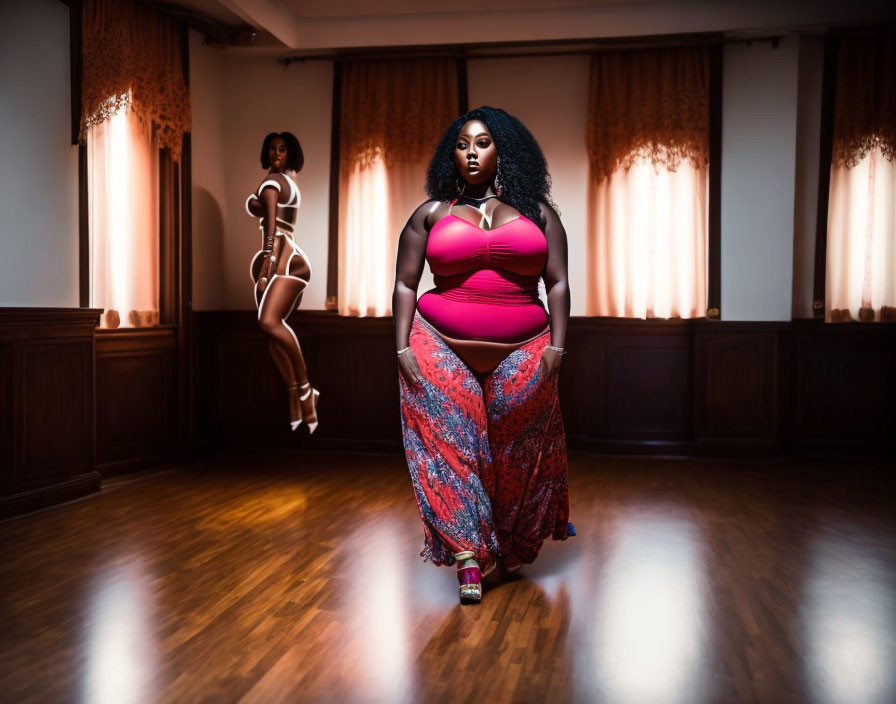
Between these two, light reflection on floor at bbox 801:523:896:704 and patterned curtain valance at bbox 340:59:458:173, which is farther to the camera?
patterned curtain valance at bbox 340:59:458:173

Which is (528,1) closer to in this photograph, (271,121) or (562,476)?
(271,121)

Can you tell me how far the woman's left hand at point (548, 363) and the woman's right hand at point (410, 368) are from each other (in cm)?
43

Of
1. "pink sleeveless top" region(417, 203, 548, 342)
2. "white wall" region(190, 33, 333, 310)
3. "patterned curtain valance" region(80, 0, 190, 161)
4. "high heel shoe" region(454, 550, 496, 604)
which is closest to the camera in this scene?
"high heel shoe" region(454, 550, 496, 604)

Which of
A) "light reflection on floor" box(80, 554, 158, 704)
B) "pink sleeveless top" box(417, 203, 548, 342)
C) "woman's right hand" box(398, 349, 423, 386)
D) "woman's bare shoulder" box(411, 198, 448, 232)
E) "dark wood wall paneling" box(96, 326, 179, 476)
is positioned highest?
"woman's bare shoulder" box(411, 198, 448, 232)

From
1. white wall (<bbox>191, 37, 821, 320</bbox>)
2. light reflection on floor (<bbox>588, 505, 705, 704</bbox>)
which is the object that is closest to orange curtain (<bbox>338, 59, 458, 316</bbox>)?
white wall (<bbox>191, 37, 821, 320</bbox>)

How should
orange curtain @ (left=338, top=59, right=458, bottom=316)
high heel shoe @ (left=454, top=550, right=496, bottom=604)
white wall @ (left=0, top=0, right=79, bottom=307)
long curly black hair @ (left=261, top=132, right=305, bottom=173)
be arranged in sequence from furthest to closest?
orange curtain @ (left=338, top=59, right=458, bottom=316) → long curly black hair @ (left=261, top=132, right=305, bottom=173) → white wall @ (left=0, top=0, right=79, bottom=307) → high heel shoe @ (left=454, top=550, right=496, bottom=604)

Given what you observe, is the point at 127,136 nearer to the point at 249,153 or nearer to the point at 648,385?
the point at 249,153

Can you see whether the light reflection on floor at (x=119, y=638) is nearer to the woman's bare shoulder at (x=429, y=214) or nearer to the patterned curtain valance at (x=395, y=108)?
the woman's bare shoulder at (x=429, y=214)

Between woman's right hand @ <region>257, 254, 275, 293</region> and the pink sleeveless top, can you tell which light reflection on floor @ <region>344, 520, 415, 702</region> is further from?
woman's right hand @ <region>257, 254, 275, 293</region>

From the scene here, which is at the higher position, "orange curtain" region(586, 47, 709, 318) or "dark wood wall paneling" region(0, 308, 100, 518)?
"orange curtain" region(586, 47, 709, 318)

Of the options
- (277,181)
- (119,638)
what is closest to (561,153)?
(277,181)

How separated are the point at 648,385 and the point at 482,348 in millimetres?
3305

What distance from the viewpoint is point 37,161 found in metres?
4.35

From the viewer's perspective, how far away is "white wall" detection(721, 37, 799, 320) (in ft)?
18.5
